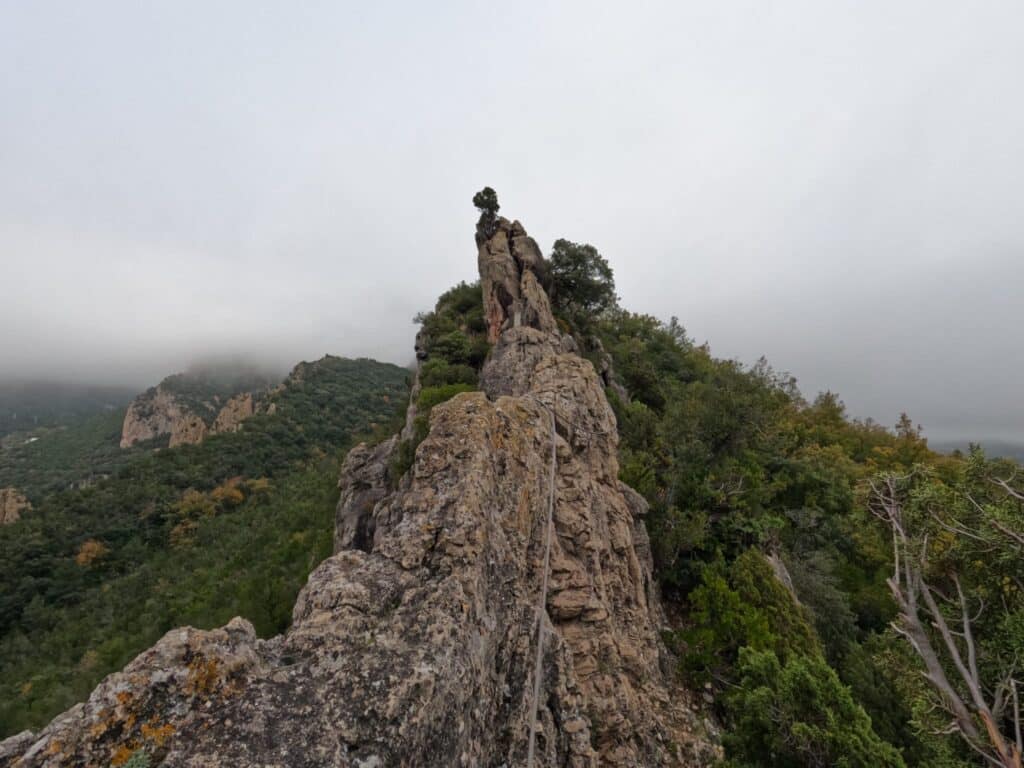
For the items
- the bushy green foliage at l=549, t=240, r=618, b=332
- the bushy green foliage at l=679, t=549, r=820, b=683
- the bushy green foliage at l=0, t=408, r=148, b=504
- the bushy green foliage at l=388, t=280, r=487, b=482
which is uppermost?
the bushy green foliage at l=549, t=240, r=618, b=332

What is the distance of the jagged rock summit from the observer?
13.1 feet

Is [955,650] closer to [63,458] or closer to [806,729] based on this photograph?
[806,729]

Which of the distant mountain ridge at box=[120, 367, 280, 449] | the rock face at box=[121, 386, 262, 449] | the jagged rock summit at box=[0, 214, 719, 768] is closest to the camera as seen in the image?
the jagged rock summit at box=[0, 214, 719, 768]

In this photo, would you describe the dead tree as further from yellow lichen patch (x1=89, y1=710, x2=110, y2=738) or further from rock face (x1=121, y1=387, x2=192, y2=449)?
rock face (x1=121, y1=387, x2=192, y2=449)

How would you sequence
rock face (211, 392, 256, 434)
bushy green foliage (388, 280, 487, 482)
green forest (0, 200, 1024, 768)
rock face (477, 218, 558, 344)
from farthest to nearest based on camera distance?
rock face (211, 392, 256, 434) → rock face (477, 218, 558, 344) → bushy green foliage (388, 280, 487, 482) → green forest (0, 200, 1024, 768)

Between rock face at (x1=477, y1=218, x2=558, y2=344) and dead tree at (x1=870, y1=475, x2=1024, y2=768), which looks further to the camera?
rock face at (x1=477, y1=218, x2=558, y2=344)

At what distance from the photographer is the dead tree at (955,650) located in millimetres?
6207

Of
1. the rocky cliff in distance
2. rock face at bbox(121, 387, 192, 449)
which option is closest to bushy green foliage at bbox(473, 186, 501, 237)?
the rocky cliff in distance

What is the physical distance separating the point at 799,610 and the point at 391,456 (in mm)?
20024

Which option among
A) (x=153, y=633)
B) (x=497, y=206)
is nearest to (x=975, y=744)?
(x=497, y=206)

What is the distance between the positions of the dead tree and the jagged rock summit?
603cm

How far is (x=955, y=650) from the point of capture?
A: 689cm

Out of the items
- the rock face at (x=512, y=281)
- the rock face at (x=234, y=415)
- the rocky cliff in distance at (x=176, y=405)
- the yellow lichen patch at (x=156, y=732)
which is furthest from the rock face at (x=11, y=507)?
the yellow lichen patch at (x=156, y=732)

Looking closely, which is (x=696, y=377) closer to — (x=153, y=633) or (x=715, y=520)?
(x=715, y=520)
